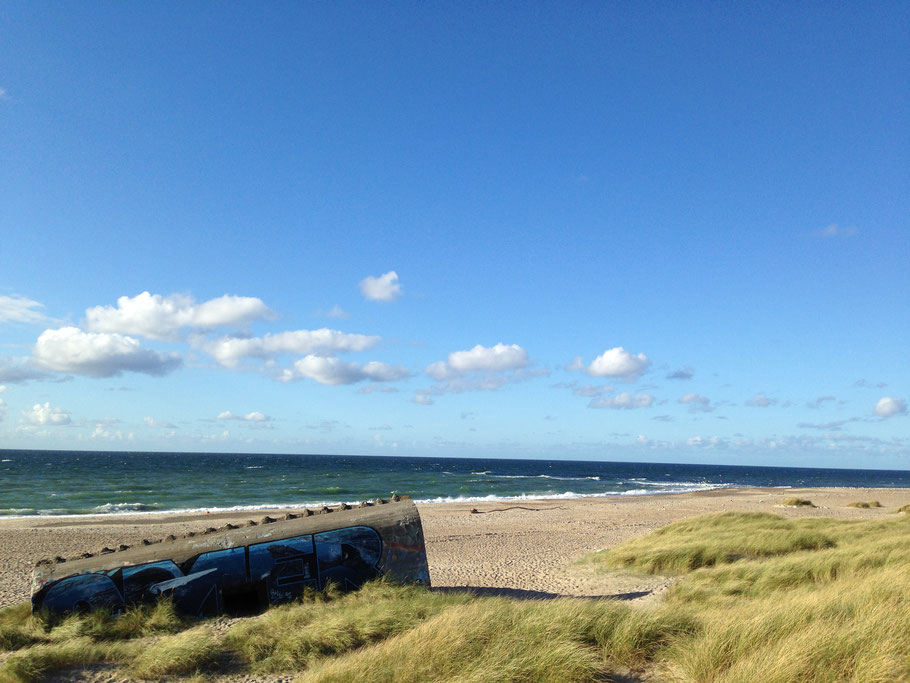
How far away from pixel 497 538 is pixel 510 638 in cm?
1596

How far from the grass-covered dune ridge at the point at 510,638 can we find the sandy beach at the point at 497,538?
3.73m

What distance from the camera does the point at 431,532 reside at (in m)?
23.2

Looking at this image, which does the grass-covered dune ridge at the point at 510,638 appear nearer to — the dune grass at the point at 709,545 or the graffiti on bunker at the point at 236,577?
the graffiti on bunker at the point at 236,577

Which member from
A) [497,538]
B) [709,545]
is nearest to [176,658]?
[709,545]

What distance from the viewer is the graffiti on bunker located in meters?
8.62

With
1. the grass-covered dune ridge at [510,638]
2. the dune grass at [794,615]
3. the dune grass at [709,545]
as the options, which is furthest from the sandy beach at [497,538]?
the grass-covered dune ridge at [510,638]

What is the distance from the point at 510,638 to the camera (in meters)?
6.10

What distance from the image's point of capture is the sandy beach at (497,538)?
12750 millimetres

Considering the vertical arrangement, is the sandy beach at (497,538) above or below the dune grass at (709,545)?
below

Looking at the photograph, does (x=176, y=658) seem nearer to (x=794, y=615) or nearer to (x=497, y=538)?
(x=794, y=615)

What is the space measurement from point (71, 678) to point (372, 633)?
3.26 m

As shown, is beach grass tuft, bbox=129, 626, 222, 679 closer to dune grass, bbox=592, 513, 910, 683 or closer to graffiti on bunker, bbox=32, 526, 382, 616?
graffiti on bunker, bbox=32, 526, 382, 616

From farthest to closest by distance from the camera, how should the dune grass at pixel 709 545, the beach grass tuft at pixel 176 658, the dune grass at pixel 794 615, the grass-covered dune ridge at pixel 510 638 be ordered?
the dune grass at pixel 709 545 → the beach grass tuft at pixel 176 658 → the grass-covered dune ridge at pixel 510 638 → the dune grass at pixel 794 615

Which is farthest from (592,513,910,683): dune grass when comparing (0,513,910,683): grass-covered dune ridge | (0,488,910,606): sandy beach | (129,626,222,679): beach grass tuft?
(129,626,222,679): beach grass tuft
